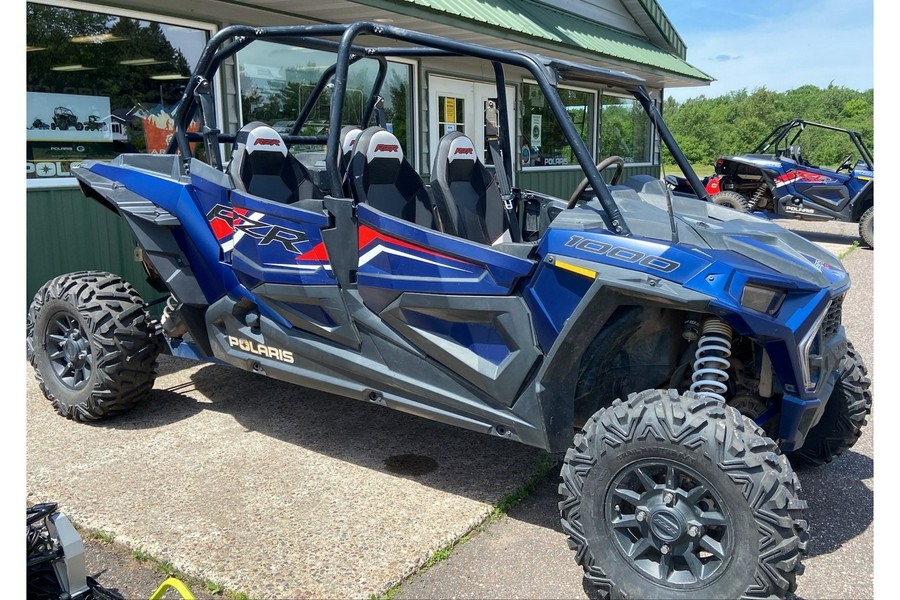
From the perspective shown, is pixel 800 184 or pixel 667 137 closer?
pixel 667 137

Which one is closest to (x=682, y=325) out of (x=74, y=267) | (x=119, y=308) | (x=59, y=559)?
(x=59, y=559)

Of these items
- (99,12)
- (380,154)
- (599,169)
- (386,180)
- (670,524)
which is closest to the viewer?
(670,524)

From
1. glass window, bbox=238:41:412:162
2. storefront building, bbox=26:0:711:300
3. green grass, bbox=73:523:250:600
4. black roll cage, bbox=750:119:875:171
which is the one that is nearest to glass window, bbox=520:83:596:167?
storefront building, bbox=26:0:711:300

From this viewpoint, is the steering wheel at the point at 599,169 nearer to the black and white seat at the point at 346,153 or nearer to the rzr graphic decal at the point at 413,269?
the rzr graphic decal at the point at 413,269

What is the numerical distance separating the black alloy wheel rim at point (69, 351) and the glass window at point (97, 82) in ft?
6.11

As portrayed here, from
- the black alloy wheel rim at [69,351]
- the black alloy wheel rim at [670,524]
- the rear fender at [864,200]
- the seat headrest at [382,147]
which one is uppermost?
the rear fender at [864,200]

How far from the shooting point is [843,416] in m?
3.50

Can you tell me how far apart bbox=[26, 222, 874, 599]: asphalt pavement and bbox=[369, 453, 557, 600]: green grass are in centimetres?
2

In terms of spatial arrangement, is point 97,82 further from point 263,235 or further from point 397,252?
point 397,252

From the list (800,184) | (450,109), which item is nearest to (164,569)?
(450,109)

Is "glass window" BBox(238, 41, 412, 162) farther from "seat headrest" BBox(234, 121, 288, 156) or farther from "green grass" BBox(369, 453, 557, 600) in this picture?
"green grass" BBox(369, 453, 557, 600)

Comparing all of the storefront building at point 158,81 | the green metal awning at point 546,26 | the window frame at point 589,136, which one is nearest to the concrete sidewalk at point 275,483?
the storefront building at point 158,81

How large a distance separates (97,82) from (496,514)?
493 cm

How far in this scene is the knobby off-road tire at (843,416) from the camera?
3.48m
